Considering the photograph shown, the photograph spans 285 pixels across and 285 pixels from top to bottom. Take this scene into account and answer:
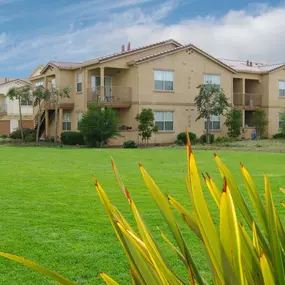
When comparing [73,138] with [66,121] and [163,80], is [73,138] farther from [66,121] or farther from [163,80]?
[163,80]

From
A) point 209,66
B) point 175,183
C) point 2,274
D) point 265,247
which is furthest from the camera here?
point 209,66

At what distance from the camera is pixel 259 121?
38.6 m

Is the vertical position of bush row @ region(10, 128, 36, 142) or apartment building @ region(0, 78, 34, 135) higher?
apartment building @ region(0, 78, 34, 135)

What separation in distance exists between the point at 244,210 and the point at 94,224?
539 centimetres

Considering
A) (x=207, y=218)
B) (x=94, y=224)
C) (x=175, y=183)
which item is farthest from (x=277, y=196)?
(x=207, y=218)

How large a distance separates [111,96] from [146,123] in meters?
3.75

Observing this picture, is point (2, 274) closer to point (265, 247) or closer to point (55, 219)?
point (55, 219)

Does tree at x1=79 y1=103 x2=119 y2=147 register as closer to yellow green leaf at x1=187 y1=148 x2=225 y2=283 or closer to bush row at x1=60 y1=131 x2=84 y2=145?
bush row at x1=60 y1=131 x2=84 y2=145

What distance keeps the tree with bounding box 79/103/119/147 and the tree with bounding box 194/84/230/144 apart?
A: 6639 millimetres

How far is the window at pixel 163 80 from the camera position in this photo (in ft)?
115

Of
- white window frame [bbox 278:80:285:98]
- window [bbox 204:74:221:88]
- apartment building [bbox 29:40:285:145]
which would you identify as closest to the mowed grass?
apartment building [bbox 29:40:285:145]

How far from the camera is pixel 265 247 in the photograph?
1.72 metres

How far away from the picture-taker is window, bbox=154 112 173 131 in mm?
35031

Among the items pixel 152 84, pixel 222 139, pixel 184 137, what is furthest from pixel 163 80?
pixel 222 139
